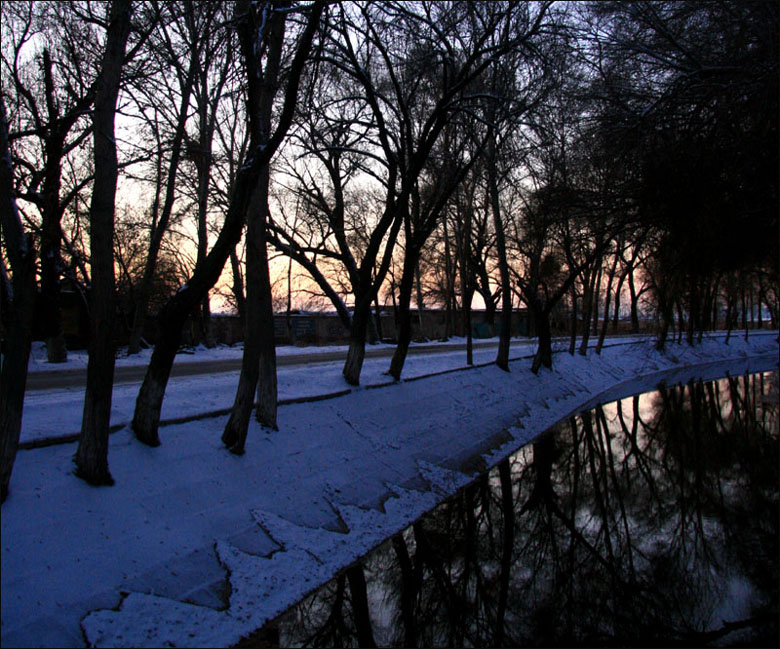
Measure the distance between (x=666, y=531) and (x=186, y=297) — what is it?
20.2 ft

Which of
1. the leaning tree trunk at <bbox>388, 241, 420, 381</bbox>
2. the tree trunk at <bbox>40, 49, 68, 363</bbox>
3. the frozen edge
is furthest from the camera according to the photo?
the leaning tree trunk at <bbox>388, 241, 420, 381</bbox>

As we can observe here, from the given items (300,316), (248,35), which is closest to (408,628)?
(248,35)

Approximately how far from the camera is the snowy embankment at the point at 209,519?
192 inches

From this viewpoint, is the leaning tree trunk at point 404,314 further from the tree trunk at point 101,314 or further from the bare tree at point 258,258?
the tree trunk at point 101,314

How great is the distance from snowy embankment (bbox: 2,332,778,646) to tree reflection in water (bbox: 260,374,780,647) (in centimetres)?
50

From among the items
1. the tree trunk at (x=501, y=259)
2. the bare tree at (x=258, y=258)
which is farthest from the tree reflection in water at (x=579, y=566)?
the tree trunk at (x=501, y=259)

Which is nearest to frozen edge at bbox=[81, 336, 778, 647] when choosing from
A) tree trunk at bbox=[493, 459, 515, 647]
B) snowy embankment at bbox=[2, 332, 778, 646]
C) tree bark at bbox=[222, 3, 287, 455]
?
snowy embankment at bbox=[2, 332, 778, 646]

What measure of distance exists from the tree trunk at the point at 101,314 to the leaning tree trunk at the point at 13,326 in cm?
56

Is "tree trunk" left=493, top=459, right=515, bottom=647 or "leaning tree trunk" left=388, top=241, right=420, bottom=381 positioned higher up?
"leaning tree trunk" left=388, top=241, right=420, bottom=381

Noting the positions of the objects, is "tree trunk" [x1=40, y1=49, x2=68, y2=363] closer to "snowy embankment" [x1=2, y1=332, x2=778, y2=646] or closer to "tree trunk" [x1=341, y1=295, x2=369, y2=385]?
"snowy embankment" [x1=2, y1=332, x2=778, y2=646]

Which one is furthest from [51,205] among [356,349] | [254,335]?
[356,349]

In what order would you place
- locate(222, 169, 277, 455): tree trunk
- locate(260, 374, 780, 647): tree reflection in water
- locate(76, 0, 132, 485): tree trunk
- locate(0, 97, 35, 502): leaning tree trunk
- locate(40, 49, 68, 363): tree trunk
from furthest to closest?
locate(222, 169, 277, 455): tree trunk
locate(40, 49, 68, 363): tree trunk
locate(76, 0, 132, 485): tree trunk
locate(0, 97, 35, 502): leaning tree trunk
locate(260, 374, 780, 647): tree reflection in water

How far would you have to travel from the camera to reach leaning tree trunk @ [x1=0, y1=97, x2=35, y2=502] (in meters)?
5.59

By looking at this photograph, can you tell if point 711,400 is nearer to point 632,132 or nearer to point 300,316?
point 632,132
